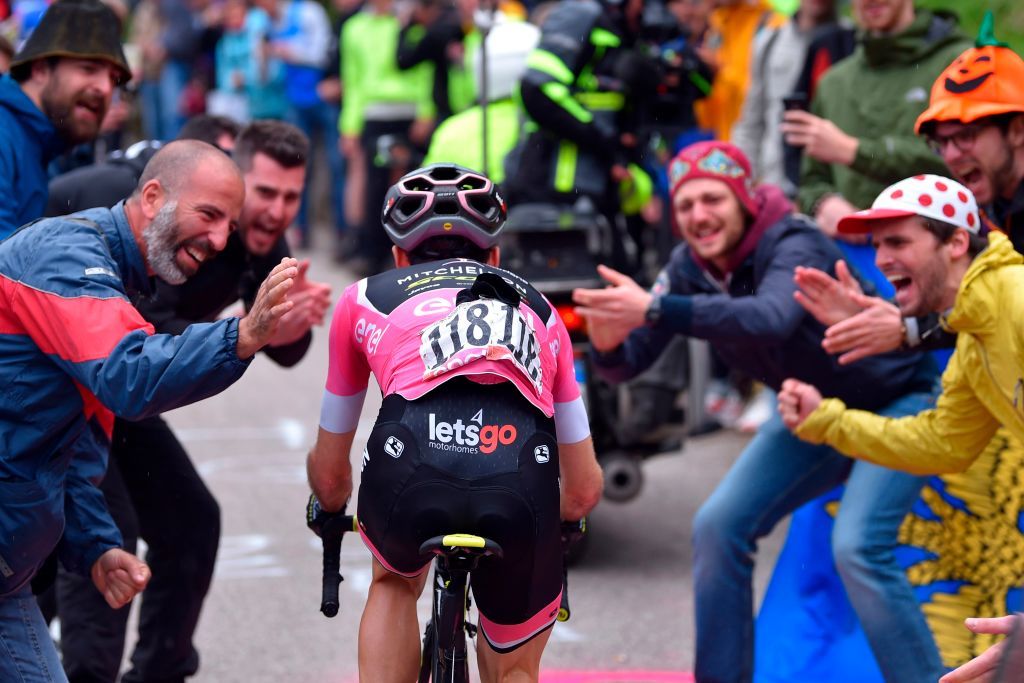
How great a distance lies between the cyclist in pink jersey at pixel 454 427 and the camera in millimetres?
3680

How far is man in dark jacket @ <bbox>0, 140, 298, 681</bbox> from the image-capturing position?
374 cm

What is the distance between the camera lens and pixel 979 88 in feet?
16.3

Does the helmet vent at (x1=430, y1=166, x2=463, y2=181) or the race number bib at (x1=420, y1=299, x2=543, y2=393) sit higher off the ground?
the helmet vent at (x1=430, y1=166, x2=463, y2=181)

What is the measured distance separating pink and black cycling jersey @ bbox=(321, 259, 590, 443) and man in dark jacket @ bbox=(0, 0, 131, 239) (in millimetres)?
1789

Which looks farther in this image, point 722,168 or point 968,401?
point 722,168

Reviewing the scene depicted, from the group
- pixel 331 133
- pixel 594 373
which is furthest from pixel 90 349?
pixel 331 133

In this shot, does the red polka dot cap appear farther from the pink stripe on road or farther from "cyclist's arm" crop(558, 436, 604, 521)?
the pink stripe on road

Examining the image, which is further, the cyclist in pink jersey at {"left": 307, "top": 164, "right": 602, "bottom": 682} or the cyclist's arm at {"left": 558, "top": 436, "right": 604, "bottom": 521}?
the cyclist's arm at {"left": 558, "top": 436, "right": 604, "bottom": 521}

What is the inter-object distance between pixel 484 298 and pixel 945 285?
5.45 ft

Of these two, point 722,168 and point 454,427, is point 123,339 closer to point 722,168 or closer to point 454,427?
point 454,427

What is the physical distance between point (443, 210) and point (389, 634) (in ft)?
3.60

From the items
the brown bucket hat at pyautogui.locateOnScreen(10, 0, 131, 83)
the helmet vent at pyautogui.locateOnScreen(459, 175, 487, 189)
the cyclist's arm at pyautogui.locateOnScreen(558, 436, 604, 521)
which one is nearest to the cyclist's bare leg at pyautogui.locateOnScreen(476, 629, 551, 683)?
the cyclist's arm at pyautogui.locateOnScreen(558, 436, 604, 521)

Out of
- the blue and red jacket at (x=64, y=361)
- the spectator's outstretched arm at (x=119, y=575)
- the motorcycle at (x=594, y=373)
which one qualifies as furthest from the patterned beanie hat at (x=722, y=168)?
the spectator's outstretched arm at (x=119, y=575)

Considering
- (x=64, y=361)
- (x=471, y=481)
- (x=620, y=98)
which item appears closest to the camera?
(x=471, y=481)
